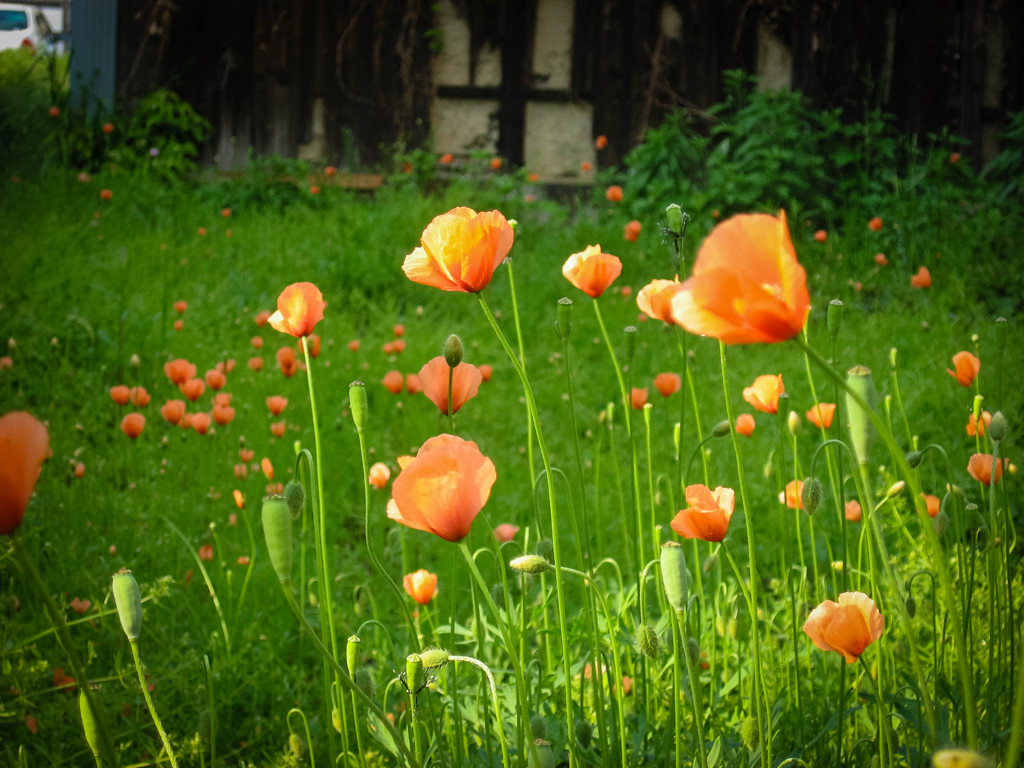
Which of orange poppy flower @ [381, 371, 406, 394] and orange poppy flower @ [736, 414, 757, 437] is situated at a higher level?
orange poppy flower @ [736, 414, 757, 437]

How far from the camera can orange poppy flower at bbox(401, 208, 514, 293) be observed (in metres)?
0.90

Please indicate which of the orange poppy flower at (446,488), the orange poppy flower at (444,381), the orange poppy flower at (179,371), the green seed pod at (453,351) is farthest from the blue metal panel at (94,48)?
the orange poppy flower at (446,488)

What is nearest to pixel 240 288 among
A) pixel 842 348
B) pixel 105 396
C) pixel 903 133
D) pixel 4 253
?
pixel 4 253

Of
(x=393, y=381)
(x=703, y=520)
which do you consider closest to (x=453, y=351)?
(x=703, y=520)

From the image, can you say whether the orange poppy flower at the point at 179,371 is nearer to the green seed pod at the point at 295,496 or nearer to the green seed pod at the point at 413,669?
the green seed pod at the point at 295,496

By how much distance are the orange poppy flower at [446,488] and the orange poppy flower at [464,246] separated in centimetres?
20

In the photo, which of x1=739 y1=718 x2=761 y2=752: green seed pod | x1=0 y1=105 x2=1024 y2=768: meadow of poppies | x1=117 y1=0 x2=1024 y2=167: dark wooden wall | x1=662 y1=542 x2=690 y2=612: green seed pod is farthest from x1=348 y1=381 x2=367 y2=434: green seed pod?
x1=117 y1=0 x2=1024 y2=167: dark wooden wall

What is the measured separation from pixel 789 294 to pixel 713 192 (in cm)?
501

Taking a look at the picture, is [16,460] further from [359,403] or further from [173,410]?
[173,410]

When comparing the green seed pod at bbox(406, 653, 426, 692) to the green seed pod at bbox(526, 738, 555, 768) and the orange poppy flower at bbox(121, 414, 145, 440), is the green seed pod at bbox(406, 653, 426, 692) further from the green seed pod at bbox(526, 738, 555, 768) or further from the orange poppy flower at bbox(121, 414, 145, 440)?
the orange poppy flower at bbox(121, 414, 145, 440)

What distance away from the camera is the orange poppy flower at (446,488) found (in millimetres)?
787

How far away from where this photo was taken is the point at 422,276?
100 centimetres

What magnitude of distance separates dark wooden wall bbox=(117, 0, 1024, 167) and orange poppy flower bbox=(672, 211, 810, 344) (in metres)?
6.49

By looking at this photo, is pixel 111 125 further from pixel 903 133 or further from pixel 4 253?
pixel 903 133
